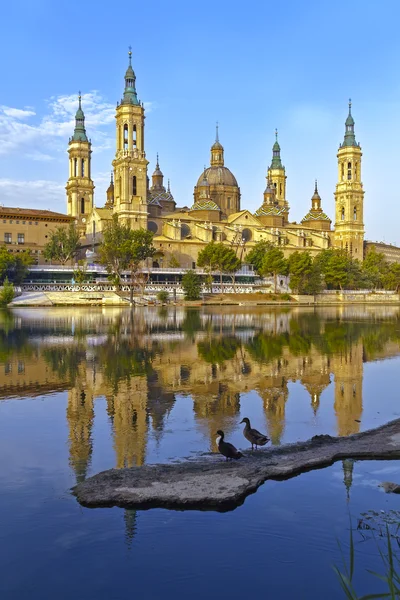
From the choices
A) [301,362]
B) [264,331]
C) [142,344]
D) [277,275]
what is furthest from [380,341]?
[277,275]

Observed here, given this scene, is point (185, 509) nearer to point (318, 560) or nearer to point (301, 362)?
point (318, 560)

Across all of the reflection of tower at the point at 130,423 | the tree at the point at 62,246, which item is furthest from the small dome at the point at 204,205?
the reflection of tower at the point at 130,423

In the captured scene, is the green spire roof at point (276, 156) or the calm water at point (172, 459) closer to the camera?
the calm water at point (172, 459)

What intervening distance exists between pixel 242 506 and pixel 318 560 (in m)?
1.86

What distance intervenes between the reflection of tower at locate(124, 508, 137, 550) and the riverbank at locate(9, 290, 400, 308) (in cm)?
6042

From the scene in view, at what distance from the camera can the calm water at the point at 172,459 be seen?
794cm

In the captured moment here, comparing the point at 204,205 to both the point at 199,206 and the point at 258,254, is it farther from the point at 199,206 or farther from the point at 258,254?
the point at 258,254

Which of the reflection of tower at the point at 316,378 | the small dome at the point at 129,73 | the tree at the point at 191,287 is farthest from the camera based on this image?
the small dome at the point at 129,73

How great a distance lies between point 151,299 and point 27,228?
27377 mm

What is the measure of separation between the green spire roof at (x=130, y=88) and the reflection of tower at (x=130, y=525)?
282ft

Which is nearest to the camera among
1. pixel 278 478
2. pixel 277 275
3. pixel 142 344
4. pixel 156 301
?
pixel 278 478

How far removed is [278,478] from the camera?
1098cm

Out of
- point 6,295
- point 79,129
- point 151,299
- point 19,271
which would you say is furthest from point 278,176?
point 6,295

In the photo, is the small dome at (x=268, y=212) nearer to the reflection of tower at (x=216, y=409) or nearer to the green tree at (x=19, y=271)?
the green tree at (x=19, y=271)
